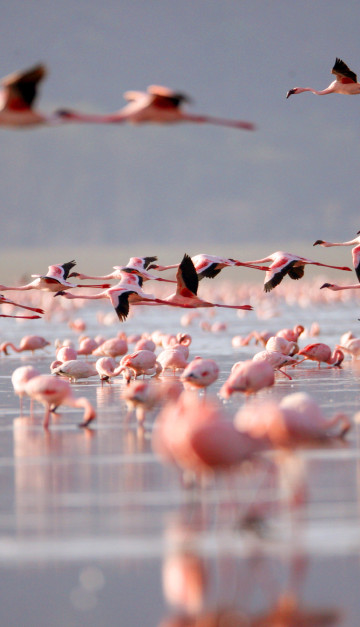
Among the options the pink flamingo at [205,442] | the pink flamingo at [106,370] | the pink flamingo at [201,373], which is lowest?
the pink flamingo at [205,442]

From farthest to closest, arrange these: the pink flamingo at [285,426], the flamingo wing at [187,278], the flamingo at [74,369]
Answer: the flamingo at [74,369]
the flamingo wing at [187,278]
the pink flamingo at [285,426]

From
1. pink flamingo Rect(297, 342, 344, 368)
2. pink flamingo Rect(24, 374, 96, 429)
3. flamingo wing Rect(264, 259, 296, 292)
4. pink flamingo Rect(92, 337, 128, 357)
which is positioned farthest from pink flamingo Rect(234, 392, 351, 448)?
pink flamingo Rect(92, 337, 128, 357)

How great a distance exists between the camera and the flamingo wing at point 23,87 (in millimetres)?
6145

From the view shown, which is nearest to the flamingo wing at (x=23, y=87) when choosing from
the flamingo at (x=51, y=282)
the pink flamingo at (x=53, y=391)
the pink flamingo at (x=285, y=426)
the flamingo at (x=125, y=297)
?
the pink flamingo at (x=53, y=391)

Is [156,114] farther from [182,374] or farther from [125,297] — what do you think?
[125,297]

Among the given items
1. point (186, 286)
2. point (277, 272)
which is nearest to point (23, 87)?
point (186, 286)

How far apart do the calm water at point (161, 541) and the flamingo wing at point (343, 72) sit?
5.78 metres

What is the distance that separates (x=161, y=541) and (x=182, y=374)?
3.97 m

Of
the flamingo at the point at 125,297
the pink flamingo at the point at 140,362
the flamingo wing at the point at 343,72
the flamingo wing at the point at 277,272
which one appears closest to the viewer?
the pink flamingo at the point at 140,362

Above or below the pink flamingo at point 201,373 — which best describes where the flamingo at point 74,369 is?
above

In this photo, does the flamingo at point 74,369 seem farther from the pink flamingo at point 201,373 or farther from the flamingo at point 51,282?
the pink flamingo at point 201,373

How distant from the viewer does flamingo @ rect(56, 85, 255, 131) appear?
630cm

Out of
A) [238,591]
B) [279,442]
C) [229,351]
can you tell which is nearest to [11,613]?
[238,591]

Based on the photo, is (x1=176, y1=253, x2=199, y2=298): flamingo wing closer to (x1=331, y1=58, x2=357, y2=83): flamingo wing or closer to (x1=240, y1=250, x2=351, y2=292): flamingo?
(x1=240, y1=250, x2=351, y2=292): flamingo
